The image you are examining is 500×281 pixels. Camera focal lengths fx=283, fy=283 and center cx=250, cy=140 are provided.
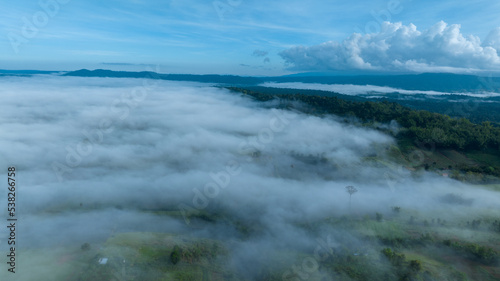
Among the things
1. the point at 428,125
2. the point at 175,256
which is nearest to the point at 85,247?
the point at 175,256

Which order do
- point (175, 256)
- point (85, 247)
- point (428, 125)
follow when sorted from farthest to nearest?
point (428, 125)
point (85, 247)
point (175, 256)

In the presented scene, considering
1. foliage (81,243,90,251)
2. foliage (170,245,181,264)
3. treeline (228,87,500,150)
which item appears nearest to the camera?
foliage (170,245,181,264)

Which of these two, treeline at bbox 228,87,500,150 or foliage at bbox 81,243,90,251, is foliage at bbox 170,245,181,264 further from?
treeline at bbox 228,87,500,150

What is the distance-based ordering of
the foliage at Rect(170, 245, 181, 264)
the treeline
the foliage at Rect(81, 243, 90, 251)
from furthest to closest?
the treeline → the foliage at Rect(81, 243, 90, 251) → the foliage at Rect(170, 245, 181, 264)

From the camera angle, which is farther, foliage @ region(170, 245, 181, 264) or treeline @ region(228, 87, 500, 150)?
treeline @ region(228, 87, 500, 150)

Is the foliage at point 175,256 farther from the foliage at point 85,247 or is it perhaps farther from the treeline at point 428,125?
the treeline at point 428,125

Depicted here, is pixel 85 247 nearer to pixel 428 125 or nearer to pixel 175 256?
pixel 175 256

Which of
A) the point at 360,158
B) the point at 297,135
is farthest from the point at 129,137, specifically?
the point at 360,158

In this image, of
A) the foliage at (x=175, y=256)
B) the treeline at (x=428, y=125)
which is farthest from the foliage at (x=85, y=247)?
the treeline at (x=428, y=125)

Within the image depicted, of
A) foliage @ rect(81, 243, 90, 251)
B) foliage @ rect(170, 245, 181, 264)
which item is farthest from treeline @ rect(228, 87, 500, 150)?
foliage @ rect(81, 243, 90, 251)
